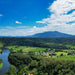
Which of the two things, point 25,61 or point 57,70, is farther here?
point 25,61

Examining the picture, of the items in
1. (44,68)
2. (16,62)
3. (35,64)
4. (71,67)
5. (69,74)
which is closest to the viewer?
(69,74)

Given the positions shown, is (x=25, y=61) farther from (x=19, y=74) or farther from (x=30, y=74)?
(x=19, y=74)

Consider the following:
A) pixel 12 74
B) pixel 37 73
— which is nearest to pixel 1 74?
pixel 12 74

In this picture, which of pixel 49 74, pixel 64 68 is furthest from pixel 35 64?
pixel 64 68

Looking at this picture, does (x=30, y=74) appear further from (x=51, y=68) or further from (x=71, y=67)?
(x=71, y=67)

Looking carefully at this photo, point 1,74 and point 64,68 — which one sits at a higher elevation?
point 64,68

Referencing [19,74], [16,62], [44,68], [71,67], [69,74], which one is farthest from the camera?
[16,62]

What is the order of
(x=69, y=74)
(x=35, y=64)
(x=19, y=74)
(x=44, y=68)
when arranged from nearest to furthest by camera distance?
1. (x=69, y=74)
2. (x=19, y=74)
3. (x=44, y=68)
4. (x=35, y=64)

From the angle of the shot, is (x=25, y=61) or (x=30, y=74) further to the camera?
(x=25, y=61)

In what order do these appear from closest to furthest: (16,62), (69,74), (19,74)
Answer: (69,74) < (19,74) < (16,62)
